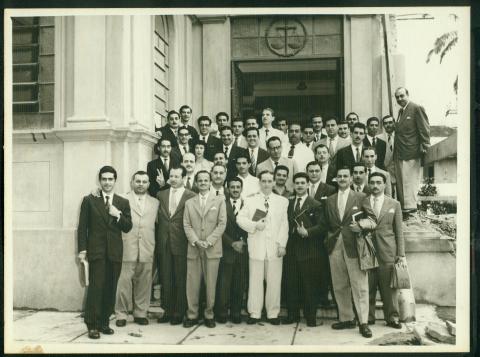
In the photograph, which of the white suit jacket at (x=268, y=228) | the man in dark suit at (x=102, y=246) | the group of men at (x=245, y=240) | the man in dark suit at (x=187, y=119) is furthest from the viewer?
the man in dark suit at (x=187, y=119)

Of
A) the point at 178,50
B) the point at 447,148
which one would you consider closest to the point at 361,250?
the point at 447,148

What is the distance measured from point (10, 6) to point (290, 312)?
4559 mm

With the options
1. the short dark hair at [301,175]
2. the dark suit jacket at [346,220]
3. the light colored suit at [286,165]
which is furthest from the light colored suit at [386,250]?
the light colored suit at [286,165]

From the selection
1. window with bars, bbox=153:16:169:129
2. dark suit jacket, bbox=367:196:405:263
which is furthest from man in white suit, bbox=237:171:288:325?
window with bars, bbox=153:16:169:129

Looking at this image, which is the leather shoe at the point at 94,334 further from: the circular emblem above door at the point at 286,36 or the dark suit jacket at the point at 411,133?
the circular emblem above door at the point at 286,36

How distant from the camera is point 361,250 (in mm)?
5992

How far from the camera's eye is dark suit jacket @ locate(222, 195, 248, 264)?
617 centimetres

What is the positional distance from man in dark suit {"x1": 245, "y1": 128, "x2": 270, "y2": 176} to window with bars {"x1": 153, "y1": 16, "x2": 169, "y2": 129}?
1435 mm

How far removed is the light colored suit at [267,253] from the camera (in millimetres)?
6113

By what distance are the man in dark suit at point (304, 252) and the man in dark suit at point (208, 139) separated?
1.06m

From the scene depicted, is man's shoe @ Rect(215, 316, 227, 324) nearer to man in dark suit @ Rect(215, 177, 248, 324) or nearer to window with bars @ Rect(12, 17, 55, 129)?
man in dark suit @ Rect(215, 177, 248, 324)

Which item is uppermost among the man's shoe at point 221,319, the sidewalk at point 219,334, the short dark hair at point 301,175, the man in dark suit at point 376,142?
the man in dark suit at point 376,142

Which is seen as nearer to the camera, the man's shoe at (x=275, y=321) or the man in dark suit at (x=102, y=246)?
the man in dark suit at (x=102, y=246)

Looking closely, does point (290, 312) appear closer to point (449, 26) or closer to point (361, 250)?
point (361, 250)
